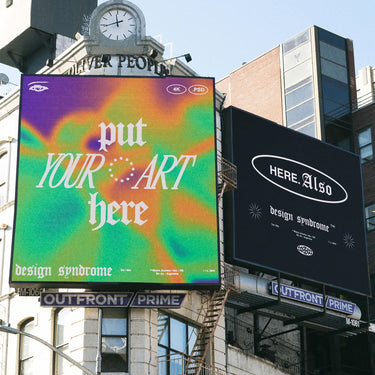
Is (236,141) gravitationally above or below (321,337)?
above

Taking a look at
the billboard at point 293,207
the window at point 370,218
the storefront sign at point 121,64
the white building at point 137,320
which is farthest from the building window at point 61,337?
the window at point 370,218

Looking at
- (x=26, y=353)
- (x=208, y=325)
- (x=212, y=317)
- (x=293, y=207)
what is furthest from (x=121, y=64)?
(x=26, y=353)

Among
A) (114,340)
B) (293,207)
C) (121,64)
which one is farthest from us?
(293,207)

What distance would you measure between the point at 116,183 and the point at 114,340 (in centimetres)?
630

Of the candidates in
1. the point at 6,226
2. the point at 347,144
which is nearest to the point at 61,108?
the point at 6,226

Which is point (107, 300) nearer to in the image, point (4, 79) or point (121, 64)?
point (121, 64)

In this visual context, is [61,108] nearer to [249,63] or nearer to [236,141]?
[236,141]

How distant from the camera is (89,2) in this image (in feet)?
194

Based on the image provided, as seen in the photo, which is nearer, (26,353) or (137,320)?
(137,320)

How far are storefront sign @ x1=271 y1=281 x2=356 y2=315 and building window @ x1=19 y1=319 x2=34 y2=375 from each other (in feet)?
35.6

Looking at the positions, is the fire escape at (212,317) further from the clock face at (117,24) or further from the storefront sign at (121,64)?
the clock face at (117,24)

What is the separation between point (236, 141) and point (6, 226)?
1099cm

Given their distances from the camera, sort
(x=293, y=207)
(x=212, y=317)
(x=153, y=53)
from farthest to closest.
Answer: (x=293, y=207) < (x=153, y=53) < (x=212, y=317)

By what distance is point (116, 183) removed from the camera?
41281 mm
